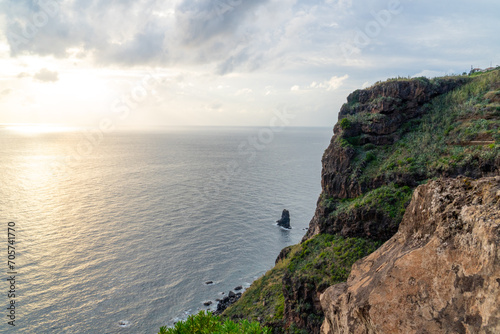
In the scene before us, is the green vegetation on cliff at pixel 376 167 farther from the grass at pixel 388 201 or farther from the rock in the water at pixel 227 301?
the rock in the water at pixel 227 301

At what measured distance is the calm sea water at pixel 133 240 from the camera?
56562 millimetres

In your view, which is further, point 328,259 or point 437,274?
point 328,259

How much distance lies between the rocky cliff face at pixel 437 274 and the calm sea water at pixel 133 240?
52.0 metres

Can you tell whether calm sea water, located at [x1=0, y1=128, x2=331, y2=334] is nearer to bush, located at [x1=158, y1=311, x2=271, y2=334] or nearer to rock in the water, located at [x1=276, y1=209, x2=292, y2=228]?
rock in the water, located at [x1=276, y1=209, x2=292, y2=228]

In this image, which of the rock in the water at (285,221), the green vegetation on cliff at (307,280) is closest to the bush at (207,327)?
the green vegetation on cliff at (307,280)

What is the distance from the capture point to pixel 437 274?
11.0 metres

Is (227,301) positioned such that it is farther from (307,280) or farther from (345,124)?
(345,124)

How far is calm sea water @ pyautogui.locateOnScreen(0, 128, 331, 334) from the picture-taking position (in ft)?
186

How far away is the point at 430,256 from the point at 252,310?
42293 millimetres

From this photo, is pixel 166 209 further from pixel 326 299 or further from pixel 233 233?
pixel 326 299

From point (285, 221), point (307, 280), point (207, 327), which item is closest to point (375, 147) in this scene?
point (307, 280)

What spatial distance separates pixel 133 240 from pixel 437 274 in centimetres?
8029

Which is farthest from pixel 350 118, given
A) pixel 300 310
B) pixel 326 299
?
pixel 326 299

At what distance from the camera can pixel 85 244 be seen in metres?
76.1
